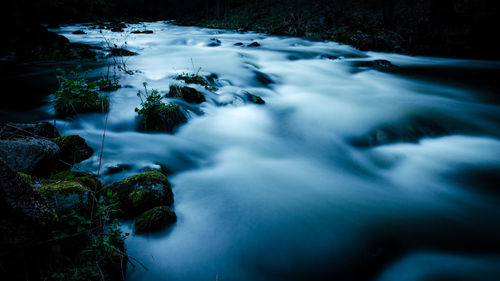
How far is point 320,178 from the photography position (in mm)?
4234

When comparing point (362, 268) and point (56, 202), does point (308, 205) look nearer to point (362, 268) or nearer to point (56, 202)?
point (362, 268)

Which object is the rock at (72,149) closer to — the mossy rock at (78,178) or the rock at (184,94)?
the mossy rock at (78,178)

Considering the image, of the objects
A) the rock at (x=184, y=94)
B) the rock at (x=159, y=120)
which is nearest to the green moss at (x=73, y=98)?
the rock at (x=159, y=120)

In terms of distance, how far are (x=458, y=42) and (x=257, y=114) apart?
1049 centimetres

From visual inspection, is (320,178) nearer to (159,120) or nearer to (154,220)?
(154,220)

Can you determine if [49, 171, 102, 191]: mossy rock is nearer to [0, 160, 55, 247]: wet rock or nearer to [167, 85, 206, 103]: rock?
[0, 160, 55, 247]: wet rock

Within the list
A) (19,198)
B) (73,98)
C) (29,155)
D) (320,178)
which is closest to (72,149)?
(29,155)

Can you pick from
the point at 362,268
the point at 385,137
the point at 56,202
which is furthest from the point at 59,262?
the point at 385,137

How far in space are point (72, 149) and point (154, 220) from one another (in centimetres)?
184

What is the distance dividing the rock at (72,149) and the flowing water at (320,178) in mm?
150

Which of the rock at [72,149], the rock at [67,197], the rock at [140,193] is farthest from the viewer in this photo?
the rock at [72,149]

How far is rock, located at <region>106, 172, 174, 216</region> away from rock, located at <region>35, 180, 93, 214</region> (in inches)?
21.3

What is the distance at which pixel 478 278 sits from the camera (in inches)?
95.3

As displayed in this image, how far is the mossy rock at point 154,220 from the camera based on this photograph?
271 centimetres
